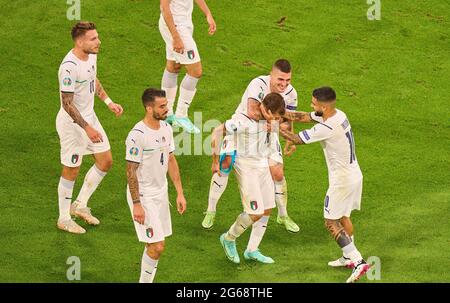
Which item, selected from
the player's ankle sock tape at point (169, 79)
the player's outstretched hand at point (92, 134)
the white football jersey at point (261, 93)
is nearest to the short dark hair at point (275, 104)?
the white football jersey at point (261, 93)

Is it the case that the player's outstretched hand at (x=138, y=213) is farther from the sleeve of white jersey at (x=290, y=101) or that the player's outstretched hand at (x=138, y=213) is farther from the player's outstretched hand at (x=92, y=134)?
the sleeve of white jersey at (x=290, y=101)

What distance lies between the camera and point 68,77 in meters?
12.7

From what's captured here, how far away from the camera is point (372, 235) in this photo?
13.4 metres

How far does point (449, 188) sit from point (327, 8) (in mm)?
5630

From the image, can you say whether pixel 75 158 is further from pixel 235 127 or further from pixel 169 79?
pixel 169 79

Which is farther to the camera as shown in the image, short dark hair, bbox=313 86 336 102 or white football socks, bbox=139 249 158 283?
short dark hair, bbox=313 86 336 102

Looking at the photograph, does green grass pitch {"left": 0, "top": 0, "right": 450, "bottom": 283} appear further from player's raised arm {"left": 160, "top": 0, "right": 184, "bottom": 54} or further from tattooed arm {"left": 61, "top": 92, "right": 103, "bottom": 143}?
player's raised arm {"left": 160, "top": 0, "right": 184, "bottom": 54}

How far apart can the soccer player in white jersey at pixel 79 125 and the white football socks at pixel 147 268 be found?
1.72m

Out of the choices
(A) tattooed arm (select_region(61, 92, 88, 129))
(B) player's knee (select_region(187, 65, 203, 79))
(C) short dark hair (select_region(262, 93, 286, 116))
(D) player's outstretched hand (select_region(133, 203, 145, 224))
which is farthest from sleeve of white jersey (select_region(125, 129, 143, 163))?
(B) player's knee (select_region(187, 65, 203, 79))

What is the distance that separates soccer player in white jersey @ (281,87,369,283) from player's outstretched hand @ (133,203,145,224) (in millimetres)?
2022

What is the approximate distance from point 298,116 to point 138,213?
2.58 m

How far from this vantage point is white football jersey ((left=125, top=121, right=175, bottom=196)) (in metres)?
11.3

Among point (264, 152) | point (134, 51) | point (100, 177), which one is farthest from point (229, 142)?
point (134, 51)

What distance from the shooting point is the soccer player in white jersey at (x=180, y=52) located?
14883 millimetres
